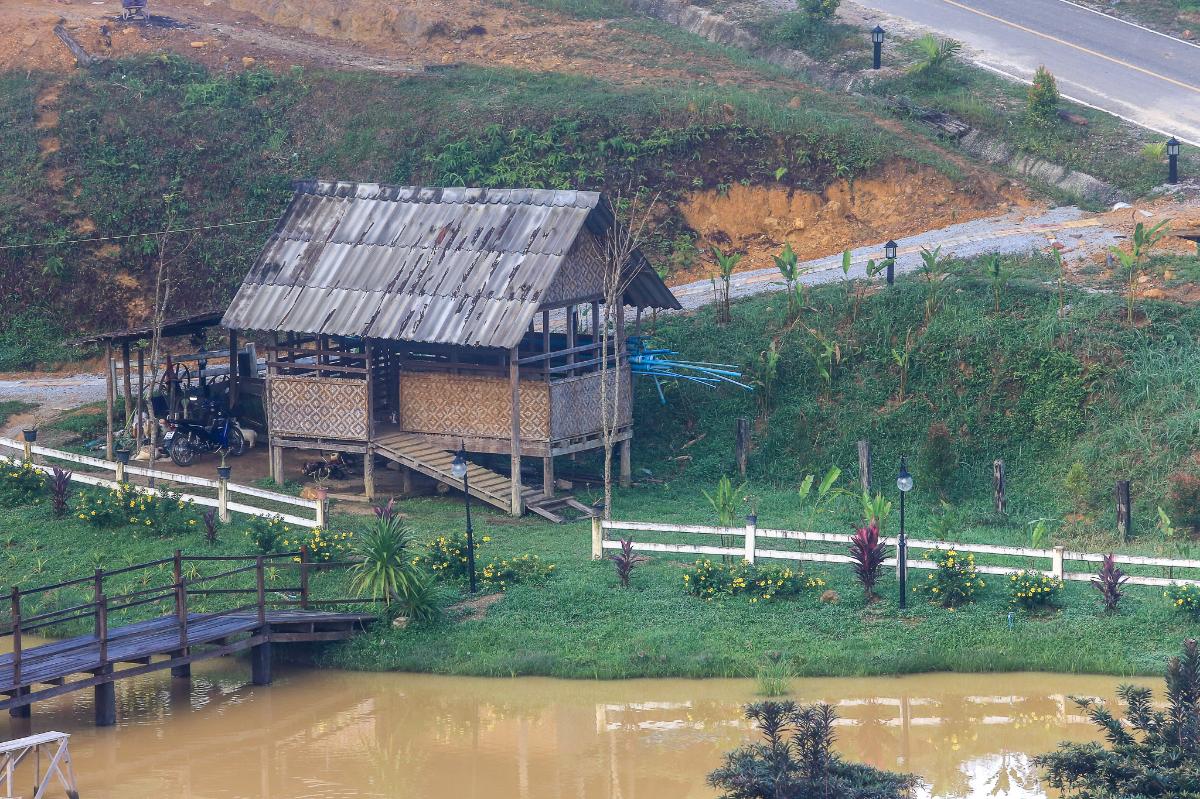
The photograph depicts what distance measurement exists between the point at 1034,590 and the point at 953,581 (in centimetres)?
105

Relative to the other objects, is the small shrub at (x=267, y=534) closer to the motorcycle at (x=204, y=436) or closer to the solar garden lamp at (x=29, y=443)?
the motorcycle at (x=204, y=436)

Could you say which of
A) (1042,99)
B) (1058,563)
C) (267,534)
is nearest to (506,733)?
(267,534)

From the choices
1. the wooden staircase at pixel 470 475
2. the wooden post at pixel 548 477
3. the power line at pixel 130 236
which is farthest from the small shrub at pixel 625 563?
the power line at pixel 130 236

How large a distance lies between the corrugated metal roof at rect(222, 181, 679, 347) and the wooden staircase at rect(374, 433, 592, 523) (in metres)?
2.03

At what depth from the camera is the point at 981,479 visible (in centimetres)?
2791

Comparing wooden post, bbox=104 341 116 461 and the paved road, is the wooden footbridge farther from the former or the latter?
the paved road

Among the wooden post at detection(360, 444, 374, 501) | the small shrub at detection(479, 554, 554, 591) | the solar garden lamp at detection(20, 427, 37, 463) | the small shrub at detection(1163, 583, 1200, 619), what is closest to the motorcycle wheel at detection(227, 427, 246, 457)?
the solar garden lamp at detection(20, 427, 37, 463)

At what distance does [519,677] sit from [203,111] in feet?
76.8

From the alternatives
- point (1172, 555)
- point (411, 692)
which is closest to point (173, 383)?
point (411, 692)

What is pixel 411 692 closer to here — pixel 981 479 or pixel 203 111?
pixel 981 479

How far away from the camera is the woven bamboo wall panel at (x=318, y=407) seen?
28.5 meters

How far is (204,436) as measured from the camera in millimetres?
30781

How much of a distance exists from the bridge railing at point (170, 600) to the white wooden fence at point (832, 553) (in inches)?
155

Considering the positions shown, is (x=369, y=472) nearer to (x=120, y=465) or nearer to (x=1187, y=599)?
(x=120, y=465)
